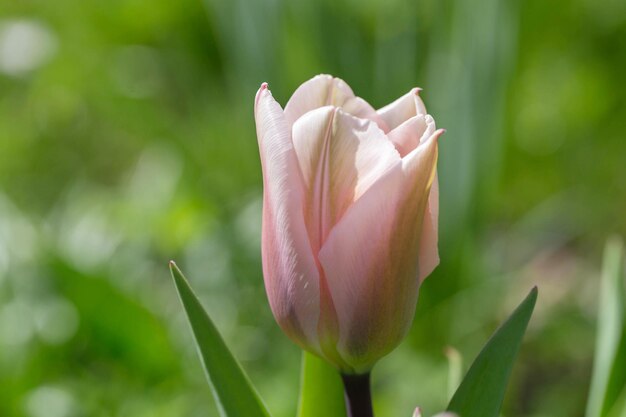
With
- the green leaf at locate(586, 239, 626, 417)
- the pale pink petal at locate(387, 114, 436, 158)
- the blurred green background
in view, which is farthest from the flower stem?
the blurred green background

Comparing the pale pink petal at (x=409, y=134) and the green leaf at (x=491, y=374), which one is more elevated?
the pale pink petal at (x=409, y=134)

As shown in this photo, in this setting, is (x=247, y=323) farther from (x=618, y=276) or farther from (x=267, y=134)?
(x=267, y=134)

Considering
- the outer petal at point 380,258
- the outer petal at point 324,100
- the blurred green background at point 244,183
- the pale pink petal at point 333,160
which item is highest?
the outer petal at point 324,100

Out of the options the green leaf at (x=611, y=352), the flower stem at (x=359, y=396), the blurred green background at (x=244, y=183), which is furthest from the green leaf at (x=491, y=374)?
the blurred green background at (x=244, y=183)

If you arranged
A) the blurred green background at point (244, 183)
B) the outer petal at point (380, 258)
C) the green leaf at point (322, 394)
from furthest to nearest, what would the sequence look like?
the blurred green background at point (244, 183)
the green leaf at point (322, 394)
the outer petal at point (380, 258)

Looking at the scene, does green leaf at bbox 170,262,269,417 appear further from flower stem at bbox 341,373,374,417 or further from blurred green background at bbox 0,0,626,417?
blurred green background at bbox 0,0,626,417

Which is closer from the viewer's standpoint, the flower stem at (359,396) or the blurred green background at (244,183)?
the flower stem at (359,396)

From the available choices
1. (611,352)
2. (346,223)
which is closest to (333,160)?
(346,223)

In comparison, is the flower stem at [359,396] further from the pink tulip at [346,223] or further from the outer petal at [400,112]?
the outer petal at [400,112]

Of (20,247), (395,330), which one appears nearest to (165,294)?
(20,247)
